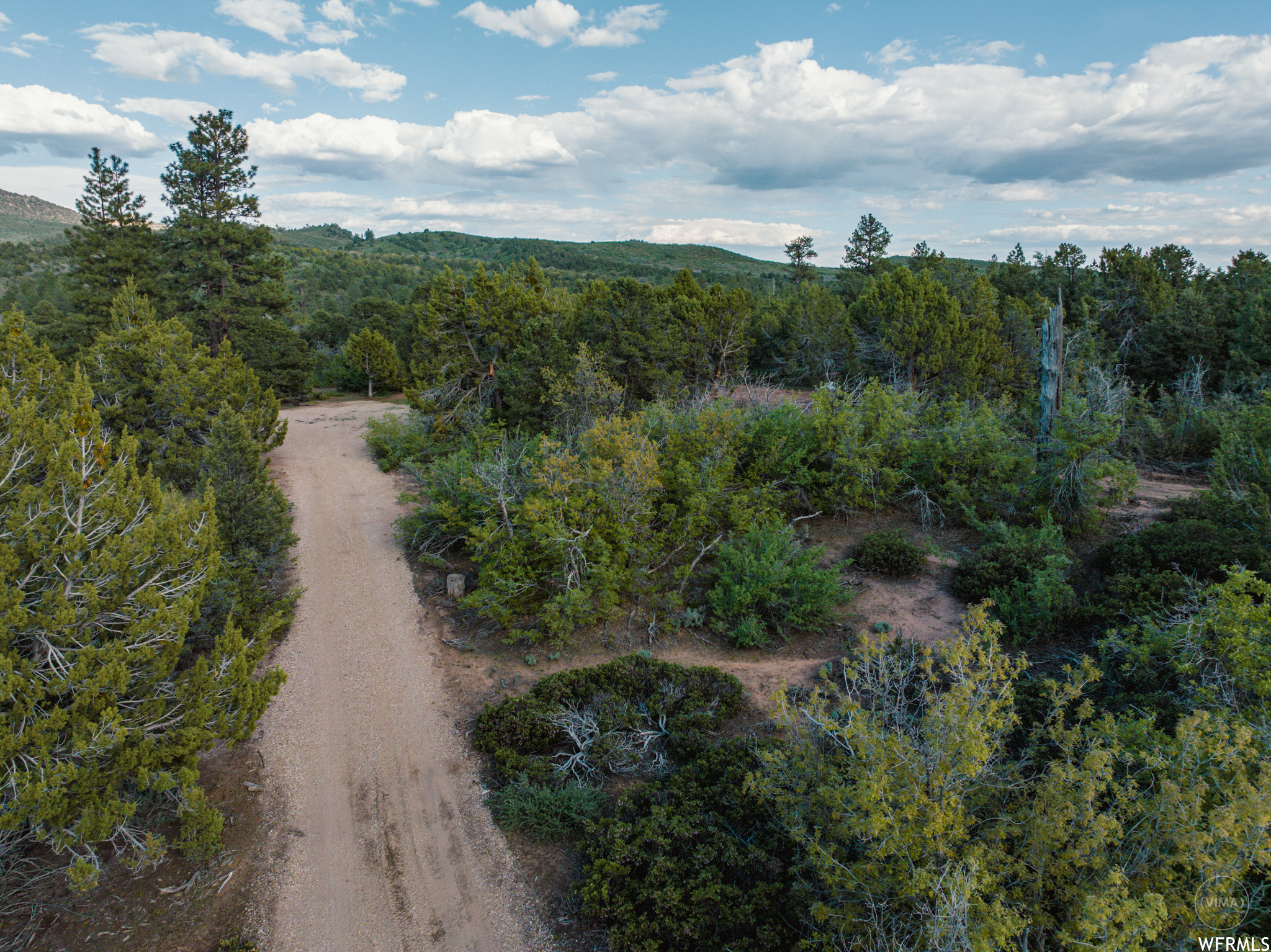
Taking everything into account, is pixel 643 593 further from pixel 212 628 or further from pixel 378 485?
pixel 378 485

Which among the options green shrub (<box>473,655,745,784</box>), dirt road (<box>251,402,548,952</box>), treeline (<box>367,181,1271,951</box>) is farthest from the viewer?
green shrub (<box>473,655,745,784</box>)

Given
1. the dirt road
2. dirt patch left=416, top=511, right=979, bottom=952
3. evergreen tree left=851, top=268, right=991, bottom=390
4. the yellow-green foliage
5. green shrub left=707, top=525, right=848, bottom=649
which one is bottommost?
the dirt road

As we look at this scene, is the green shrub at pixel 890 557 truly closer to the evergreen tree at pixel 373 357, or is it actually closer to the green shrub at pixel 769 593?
the green shrub at pixel 769 593

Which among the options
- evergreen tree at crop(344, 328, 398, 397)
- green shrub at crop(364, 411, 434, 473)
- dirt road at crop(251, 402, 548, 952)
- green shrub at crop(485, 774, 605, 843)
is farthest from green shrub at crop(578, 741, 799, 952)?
evergreen tree at crop(344, 328, 398, 397)

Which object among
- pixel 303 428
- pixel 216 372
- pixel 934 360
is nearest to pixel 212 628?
pixel 216 372

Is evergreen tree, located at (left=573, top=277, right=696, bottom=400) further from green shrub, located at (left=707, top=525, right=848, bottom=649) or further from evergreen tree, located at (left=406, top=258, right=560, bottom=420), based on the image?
green shrub, located at (left=707, top=525, right=848, bottom=649)

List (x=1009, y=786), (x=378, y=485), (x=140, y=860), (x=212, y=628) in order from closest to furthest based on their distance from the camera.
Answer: (x=1009, y=786) < (x=140, y=860) < (x=212, y=628) < (x=378, y=485)
